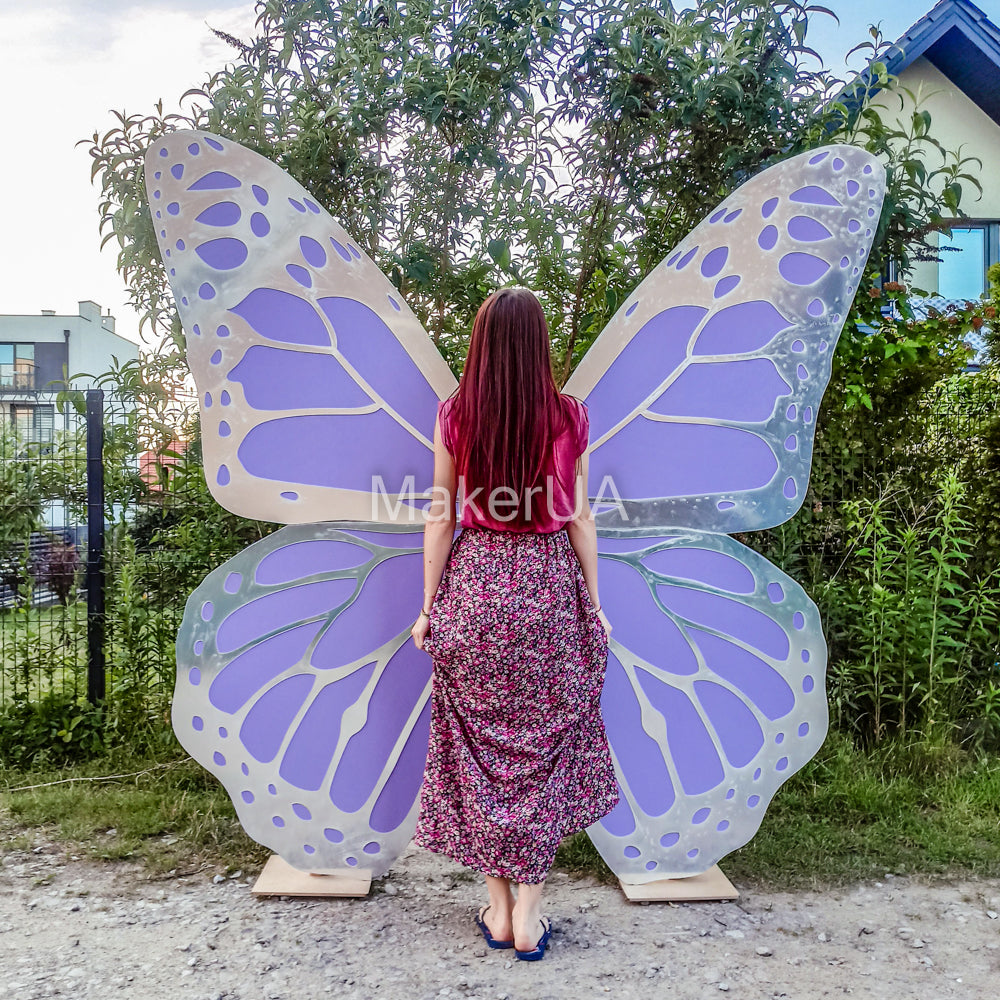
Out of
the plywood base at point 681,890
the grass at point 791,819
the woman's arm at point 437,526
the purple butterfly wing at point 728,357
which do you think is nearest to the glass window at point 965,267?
the grass at point 791,819

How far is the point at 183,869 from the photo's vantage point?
2.38m

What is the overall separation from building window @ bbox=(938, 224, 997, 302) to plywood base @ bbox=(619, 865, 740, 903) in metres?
7.38

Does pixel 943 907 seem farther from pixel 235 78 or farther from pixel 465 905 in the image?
pixel 235 78

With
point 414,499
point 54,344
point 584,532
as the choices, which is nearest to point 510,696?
point 584,532

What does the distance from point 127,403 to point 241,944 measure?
86.0 inches

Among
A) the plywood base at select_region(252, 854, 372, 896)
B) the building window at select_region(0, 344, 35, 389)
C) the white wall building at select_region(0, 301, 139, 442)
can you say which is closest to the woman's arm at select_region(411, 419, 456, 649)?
the plywood base at select_region(252, 854, 372, 896)

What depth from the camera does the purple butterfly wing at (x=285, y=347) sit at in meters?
1.95

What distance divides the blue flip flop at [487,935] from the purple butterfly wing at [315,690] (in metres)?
0.27

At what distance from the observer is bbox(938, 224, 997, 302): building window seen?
25.6 feet

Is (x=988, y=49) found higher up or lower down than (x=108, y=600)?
higher up

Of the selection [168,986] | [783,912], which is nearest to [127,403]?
[168,986]

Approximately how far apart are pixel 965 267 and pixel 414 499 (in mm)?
7996

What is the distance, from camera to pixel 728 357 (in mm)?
2086

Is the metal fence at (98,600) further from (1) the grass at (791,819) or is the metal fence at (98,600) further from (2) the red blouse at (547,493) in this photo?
(2) the red blouse at (547,493)
